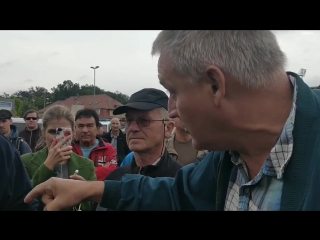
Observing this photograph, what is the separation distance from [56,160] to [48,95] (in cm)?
5622

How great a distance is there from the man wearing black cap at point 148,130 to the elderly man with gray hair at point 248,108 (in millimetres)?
1189

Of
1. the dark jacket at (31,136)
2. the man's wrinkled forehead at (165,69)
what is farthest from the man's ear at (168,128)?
the dark jacket at (31,136)

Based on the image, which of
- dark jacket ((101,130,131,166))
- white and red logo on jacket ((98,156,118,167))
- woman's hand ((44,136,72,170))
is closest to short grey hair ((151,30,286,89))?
woman's hand ((44,136,72,170))

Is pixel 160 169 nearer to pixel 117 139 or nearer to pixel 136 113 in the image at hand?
pixel 136 113

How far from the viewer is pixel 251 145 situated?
1141 millimetres

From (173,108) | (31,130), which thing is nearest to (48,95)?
(31,130)

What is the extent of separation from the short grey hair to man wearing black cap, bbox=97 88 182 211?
129 centimetres

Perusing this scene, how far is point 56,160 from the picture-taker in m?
2.48

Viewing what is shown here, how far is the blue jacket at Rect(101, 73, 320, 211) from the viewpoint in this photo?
0.96 meters

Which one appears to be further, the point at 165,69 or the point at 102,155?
the point at 102,155

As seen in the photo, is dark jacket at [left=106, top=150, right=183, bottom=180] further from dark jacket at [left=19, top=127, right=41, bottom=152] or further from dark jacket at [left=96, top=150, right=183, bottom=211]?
dark jacket at [left=19, top=127, right=41, bottom=152]

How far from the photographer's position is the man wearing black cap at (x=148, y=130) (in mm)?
2375
